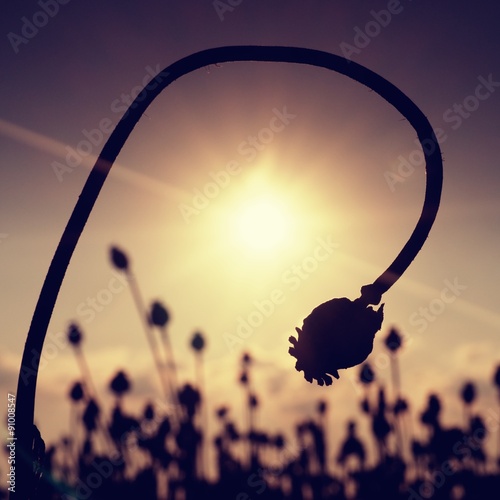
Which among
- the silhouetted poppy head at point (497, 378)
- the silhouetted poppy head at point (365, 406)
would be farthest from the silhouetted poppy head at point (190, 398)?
the silhouetted poppy head at point (497, 378)

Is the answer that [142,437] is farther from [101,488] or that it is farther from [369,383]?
[369,383]

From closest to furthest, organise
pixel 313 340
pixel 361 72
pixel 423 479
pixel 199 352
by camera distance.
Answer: pixel 361 72
pixel 313 340
pixel 199 352
pixel 423 479

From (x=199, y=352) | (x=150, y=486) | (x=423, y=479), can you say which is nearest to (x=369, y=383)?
(x=423, y=479)

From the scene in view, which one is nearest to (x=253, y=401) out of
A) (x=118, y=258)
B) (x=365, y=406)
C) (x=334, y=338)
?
(x=365, y=406)

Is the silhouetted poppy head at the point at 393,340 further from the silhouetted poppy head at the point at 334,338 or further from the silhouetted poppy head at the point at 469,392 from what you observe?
the silhouetted poppy head at the point at 334,338

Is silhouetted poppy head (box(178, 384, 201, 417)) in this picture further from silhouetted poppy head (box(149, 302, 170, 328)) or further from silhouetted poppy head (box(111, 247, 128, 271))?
silhouetted poppy head (box(111, 247, 128, 271))

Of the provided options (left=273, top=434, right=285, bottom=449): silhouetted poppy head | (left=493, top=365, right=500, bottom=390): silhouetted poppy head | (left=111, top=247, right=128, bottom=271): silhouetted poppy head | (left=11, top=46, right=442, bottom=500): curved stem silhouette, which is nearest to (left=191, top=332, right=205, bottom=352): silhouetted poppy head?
(left=111, top=247, right=128, bottom=271): silhouetted poppy head

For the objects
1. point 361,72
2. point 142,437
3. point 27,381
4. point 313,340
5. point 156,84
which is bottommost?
point 313,340
